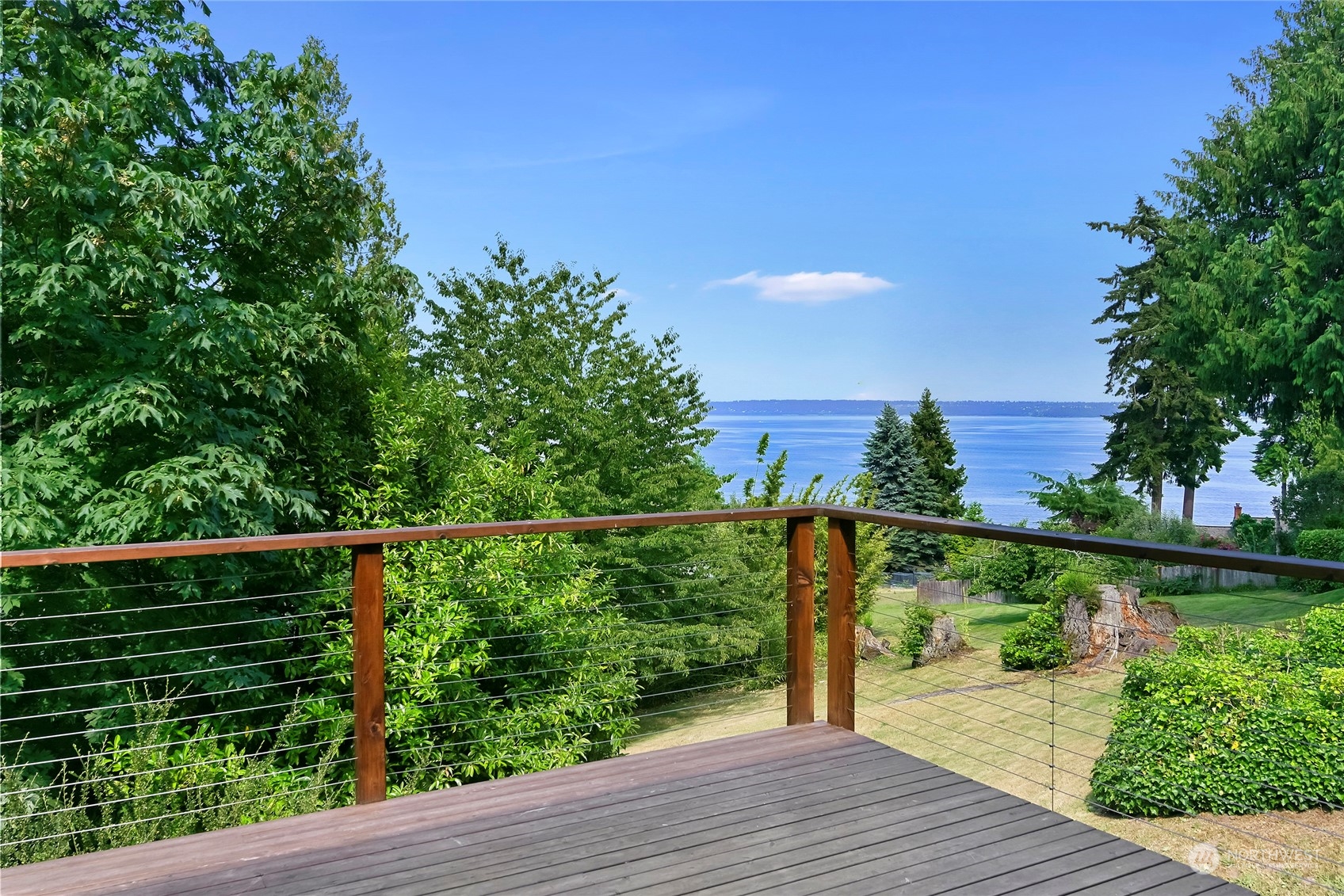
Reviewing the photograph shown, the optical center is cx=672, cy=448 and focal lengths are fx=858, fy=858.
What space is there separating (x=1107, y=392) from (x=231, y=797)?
1219 inches

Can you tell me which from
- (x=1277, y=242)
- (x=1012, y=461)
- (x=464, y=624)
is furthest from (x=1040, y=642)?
(x=1012, y=461)

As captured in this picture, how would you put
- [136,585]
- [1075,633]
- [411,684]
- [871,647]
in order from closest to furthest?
1. [136,585]
2. [411,684]
3. [1075,633]
4. [871,647]

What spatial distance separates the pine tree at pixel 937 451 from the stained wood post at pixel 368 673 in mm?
28388

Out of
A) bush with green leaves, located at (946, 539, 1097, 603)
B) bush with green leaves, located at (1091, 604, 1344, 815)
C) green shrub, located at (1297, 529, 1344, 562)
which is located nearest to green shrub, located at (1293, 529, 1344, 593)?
green shrub, located at (1297, 529, 1344, 562)

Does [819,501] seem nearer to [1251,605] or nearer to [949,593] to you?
[949,593]

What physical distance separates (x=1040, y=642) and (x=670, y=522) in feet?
28.0

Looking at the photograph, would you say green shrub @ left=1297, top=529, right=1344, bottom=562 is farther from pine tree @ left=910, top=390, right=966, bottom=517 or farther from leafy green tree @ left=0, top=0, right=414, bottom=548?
leafy green tree @ left=0, top=0, right=414, bottom=548

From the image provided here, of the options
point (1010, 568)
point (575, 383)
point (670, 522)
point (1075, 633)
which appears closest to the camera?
point (670, 522)

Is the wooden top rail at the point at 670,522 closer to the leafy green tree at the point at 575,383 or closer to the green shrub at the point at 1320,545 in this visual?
the leafy green tree at the point at 575,383

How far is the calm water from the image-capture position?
27438 mm

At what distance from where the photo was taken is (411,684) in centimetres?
560

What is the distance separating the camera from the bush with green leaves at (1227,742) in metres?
4.85

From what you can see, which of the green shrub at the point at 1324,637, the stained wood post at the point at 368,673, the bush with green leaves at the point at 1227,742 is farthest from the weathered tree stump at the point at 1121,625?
the stained wood post at the point at 368,673

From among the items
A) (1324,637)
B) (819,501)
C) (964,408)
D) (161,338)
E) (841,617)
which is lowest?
(1324,637)
